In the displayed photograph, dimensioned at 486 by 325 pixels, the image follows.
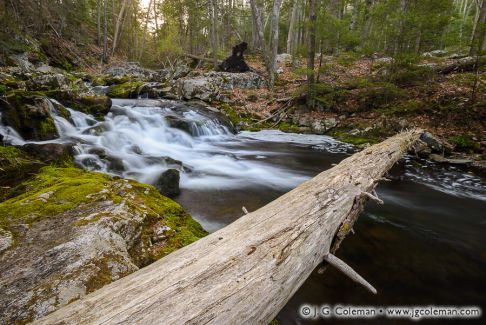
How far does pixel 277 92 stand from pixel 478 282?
13917 mm

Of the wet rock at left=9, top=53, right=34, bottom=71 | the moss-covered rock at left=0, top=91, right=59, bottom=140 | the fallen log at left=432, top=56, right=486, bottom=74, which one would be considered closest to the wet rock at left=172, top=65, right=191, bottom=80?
the wet rock at left=9, top=53, right=34, bottom=71

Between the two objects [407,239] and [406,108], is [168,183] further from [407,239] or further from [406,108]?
[406,108]

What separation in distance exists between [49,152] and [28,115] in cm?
200

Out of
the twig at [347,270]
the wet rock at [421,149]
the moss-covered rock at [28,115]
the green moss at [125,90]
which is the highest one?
the green moss at [125,90]

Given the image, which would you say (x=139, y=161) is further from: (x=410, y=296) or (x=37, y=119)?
(x=410, y=296)

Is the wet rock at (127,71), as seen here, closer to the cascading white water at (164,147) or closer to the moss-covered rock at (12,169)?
the cascading white water at (164,147)

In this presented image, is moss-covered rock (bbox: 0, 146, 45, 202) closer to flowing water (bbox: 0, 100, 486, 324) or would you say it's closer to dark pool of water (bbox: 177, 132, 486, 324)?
flowing water (bbox: 0, 100, 486, 324)

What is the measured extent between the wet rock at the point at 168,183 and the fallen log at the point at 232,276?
11.0 ft

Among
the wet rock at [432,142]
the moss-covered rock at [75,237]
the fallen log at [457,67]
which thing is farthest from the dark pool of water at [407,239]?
the fallen log at [457,67]

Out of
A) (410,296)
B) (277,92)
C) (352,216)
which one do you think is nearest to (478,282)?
(410,296)

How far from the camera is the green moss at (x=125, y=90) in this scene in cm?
1410

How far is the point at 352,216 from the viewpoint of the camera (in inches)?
130

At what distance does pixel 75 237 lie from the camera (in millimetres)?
2383

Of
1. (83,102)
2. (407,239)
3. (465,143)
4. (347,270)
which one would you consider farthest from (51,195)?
(465,143)
